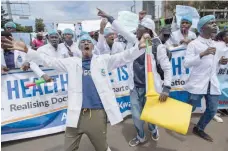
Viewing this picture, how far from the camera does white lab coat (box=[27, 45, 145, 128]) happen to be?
2699 millimetres

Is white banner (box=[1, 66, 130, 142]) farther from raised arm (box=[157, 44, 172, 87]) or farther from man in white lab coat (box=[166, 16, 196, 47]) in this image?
man in white lab coat (box=[166, 16, 196, 47])

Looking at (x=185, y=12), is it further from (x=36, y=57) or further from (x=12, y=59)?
(x=36, y=57)

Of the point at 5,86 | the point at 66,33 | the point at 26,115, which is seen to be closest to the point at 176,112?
the point at 26,115

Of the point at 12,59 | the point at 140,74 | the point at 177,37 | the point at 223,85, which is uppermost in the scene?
the point at 177,37

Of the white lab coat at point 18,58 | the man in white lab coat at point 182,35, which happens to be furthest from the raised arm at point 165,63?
the white lab coat at point 18,58

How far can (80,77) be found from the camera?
272cm

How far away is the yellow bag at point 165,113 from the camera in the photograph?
2.70m

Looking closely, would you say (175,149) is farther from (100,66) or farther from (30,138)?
(30,138)

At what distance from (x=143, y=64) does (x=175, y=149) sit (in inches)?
54.8

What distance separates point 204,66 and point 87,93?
197cm

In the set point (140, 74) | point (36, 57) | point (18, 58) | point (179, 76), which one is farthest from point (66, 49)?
point (179, 76)

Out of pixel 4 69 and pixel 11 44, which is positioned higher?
pixel 11 44

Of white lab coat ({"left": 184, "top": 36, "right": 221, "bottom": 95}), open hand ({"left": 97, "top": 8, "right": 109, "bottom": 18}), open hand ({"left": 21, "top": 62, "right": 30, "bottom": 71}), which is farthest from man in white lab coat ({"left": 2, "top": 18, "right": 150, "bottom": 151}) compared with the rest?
open hand ({"left": 21, "top": 62, "right": 30, "bottom": 71})

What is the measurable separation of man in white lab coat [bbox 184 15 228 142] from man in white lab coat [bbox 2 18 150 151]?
115 centimetres
